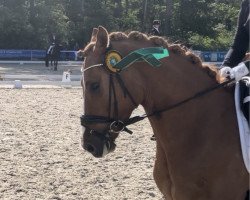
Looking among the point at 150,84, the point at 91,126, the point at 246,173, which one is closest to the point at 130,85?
the point at 150,84

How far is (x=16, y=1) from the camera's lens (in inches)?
1490

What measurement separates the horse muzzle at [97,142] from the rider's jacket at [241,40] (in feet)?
4.28

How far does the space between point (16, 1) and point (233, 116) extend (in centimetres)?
3689

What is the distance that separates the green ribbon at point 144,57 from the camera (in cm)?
321

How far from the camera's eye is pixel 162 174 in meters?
3.47

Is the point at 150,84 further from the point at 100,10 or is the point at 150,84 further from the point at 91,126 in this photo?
the point at 100,10

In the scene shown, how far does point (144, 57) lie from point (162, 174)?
35.9 inches

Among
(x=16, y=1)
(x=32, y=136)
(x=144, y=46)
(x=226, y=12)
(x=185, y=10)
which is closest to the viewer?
(x=144, y=46)

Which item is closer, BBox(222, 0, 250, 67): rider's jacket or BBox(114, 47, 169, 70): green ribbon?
BBox(114, 47, 169, 70): green ribbon

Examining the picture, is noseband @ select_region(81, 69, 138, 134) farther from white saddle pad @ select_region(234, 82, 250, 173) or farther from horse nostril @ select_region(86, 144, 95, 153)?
white saddle pad @ select_region(234, 82, 250, 173)

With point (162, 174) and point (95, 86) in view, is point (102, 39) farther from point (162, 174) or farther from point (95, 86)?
point (162, 174)

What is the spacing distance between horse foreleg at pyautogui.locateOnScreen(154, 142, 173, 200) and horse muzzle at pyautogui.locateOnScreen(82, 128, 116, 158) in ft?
1.42

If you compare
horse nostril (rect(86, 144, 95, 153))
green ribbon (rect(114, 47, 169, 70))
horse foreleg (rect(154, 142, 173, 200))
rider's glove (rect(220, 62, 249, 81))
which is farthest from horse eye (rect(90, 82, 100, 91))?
rider's glove (rect(220, 62, 249, 81))

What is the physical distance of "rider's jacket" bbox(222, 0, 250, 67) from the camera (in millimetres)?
3638
